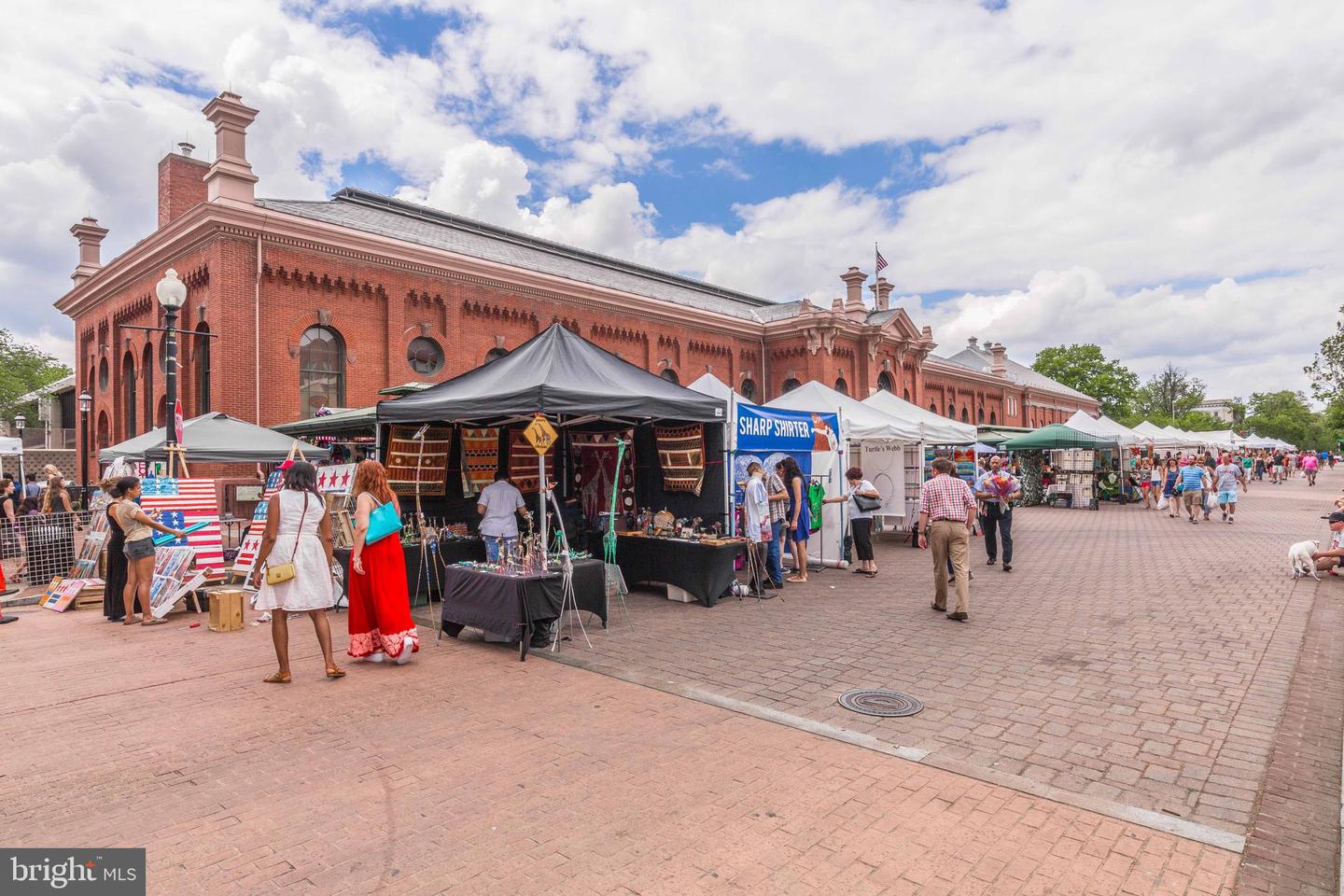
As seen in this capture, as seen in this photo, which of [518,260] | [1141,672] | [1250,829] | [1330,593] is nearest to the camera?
[1250,829]

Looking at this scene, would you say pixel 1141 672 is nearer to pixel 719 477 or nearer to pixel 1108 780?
pixel 1108 780

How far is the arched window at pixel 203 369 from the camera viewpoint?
18.2 m

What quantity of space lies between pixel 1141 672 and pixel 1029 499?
2402 centimetres

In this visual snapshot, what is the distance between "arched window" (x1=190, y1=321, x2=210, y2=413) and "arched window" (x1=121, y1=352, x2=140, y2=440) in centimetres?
616

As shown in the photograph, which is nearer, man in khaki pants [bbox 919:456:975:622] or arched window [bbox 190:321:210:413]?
man in khaki pants [bbox 919:456:975:622]

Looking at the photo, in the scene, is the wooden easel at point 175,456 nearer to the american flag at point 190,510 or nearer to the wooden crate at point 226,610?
the american flag at point 190,510

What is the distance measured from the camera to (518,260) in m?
25.8

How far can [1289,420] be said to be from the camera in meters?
106

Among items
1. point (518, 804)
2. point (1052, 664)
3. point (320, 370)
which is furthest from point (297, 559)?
point (320, 370)

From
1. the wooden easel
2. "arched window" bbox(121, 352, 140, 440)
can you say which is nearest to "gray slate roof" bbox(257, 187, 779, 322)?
"arched window" bbox(121, 352, 140, 440)

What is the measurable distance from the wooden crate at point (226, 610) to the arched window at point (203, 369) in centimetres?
1181

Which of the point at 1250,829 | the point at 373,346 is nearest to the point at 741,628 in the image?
the point at 1250,829

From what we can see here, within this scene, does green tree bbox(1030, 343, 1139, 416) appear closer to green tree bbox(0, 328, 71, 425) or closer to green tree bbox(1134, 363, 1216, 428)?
green tree bbox(1134, 363, 1216, 428)

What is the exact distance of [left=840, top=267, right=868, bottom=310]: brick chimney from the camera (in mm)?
36000
